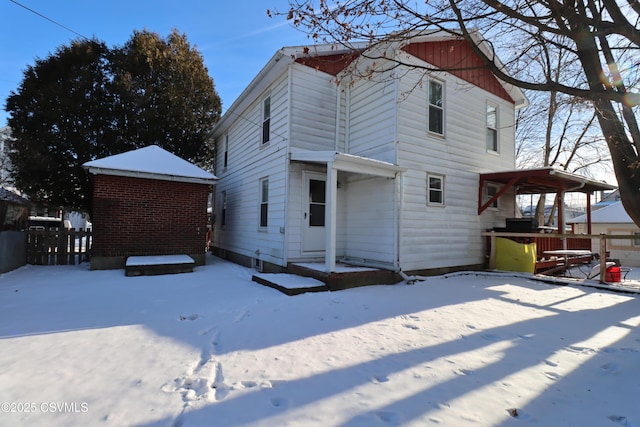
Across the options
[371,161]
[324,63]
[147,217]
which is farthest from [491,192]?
[147,217]

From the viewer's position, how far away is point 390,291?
6.53 m

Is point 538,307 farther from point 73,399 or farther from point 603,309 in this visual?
point 73,399

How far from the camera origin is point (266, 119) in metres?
9.62

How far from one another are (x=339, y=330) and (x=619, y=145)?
4.54 meters

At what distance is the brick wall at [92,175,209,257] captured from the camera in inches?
353

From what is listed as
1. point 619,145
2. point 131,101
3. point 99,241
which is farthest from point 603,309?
point 131,101

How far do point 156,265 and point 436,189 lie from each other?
7526mm

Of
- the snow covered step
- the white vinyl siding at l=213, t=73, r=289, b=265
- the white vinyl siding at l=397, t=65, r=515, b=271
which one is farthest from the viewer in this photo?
the white vinyl siding at l=213, t=73, r=289, b=265

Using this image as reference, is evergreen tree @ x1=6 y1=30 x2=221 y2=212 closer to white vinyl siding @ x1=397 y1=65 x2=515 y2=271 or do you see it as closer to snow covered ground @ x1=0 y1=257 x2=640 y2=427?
snow covered ground @ x1=0 y1=257 x2=640 y2=427

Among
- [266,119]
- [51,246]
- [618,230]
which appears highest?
[266,119]

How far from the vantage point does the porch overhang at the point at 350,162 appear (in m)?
6.76

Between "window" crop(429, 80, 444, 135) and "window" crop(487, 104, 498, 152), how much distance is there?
254cm

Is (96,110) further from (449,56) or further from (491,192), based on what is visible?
(491,192)

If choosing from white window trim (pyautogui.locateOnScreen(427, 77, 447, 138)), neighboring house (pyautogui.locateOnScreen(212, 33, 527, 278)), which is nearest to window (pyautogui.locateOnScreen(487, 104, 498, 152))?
neighboring house (pyautogui.locateOnScreen(212, 33, 527, 278))
